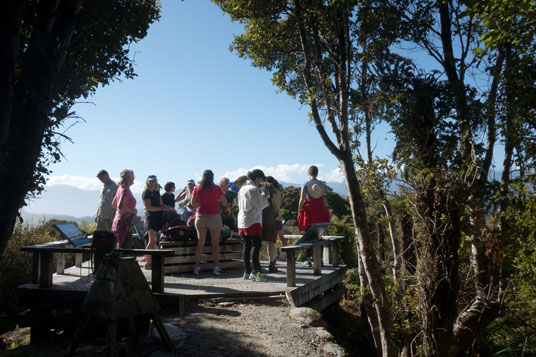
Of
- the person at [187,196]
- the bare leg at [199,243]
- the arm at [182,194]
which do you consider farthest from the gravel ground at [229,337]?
the arm at [182,194]

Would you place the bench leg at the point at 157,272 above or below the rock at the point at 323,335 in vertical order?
above

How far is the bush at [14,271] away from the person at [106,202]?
1897 mm

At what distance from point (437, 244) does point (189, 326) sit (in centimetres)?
372

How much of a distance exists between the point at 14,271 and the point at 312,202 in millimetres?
7807

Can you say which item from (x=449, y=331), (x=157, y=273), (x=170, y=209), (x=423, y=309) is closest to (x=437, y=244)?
(x=423, y=309)

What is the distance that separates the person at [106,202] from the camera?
28.2 feet

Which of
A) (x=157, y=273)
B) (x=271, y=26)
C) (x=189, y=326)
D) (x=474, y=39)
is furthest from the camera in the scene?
(x=474, y=39)

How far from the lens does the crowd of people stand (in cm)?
759

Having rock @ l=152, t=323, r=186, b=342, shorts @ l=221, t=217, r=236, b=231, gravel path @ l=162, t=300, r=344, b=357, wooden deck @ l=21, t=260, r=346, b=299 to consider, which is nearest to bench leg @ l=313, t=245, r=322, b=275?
wooden deck @ l=21, t=260, r=346, b=299

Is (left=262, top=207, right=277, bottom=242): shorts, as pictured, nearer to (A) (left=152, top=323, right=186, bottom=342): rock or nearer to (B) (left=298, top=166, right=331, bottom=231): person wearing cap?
(B) (left=298, top=166, right=331, bottom=231): person wearing cap

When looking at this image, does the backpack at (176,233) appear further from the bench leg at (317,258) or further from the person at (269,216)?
the bench leg at (317,258)

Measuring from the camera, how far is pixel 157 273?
253 inches

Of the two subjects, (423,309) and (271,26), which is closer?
(423,309)

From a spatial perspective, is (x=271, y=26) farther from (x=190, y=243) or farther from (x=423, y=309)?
(x=423, y=309)
